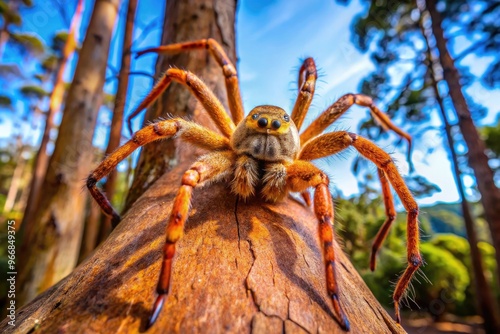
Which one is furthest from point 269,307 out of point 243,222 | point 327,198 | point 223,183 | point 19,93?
point 19,93

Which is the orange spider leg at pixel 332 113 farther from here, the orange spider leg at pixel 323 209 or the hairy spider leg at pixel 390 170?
the orange spider leg at pixel 323 209

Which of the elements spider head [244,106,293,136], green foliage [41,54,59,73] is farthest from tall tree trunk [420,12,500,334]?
green foliage [41,54,59,73]

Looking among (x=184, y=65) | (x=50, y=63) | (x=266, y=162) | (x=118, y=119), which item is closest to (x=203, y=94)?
(x=266, y=162)

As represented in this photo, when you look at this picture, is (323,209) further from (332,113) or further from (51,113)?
(51,113)

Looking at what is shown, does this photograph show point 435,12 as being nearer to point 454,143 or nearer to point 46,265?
point 454,143

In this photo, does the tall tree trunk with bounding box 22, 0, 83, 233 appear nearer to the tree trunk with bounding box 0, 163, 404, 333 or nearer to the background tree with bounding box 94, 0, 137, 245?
the background tree with bounding box 94, 0, 137, 245

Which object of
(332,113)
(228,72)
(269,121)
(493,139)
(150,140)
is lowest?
(150,140)

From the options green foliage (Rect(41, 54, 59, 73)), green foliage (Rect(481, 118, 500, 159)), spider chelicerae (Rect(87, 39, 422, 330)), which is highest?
green foliage (Rect(41, 54, 59, 73))
